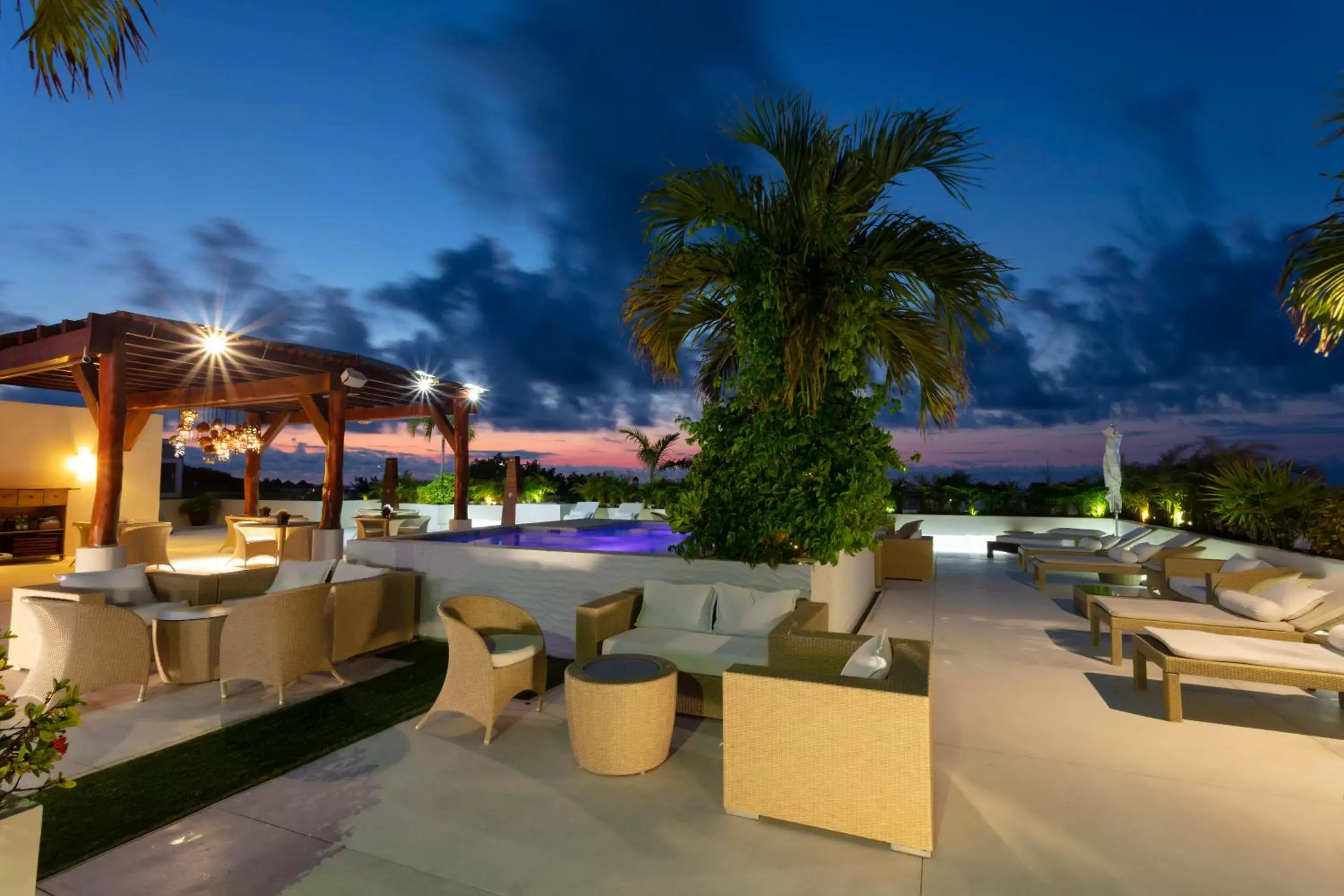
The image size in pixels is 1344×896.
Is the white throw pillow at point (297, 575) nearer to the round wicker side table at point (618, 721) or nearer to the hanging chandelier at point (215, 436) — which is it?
the round wicker side table at point (618, 721)

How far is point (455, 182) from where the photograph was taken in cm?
1357

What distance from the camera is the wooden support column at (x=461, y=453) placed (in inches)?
500

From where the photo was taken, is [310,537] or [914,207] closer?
[914,207]

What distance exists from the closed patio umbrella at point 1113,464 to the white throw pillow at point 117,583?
1313 centimetres

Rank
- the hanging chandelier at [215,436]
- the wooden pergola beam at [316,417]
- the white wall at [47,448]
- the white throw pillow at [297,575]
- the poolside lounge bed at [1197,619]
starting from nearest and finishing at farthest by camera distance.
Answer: the poolside lounge bed at [1197,619] < the white throw pillow at [297,575] < the white wall at [47,448] < the wooden pergola beam at [316,417] < the hanging chandelier at [215,436]

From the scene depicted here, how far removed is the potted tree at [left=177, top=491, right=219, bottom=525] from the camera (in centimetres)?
1734

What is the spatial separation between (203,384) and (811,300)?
1199cm

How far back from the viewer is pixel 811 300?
4.25 meters

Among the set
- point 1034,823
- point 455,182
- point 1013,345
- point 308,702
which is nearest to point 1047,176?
point 1013,345

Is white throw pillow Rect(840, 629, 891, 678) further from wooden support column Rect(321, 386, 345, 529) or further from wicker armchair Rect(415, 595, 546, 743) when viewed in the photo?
wooden support column Rect(321, 386, 345, 529)

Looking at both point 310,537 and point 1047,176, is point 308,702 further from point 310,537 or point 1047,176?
point 1047,176

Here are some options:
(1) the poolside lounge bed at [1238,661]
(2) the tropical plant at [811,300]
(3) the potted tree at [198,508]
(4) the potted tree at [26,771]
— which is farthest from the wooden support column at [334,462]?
(3) the potted tree at [198,508]

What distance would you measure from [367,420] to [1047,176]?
58.1 ft

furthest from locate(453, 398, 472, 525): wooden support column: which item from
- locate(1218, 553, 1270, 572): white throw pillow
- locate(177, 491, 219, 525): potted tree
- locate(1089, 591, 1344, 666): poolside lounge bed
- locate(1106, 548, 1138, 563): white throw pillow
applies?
locate(1218, 553, 1270, 572): white throw pillow
